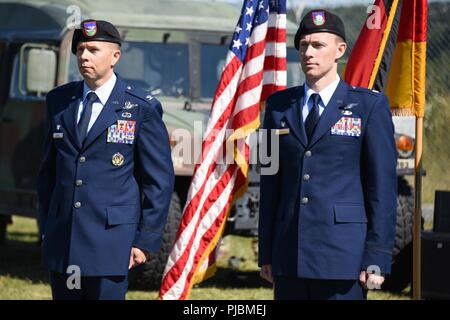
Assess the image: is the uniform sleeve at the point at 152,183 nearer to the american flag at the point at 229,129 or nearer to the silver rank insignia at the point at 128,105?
the silver rank insignia at the point at 128,105

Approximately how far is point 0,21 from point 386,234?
706 cm

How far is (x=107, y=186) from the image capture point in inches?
199

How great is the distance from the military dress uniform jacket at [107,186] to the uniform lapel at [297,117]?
61 cm

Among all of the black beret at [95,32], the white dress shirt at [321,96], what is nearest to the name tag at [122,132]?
the black beret at [95,32]

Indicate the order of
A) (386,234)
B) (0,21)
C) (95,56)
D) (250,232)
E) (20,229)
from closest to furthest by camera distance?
(386,234)
(95,56)
(250,232)
(0,21)
(20,229)

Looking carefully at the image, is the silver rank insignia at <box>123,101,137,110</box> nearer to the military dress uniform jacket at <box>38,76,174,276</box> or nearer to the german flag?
the military dress uniform jacket at <box>38,76,174,276</box>

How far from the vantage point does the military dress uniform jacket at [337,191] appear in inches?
188

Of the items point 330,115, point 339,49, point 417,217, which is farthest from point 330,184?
point 417,217

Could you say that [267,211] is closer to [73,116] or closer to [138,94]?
[138,94]

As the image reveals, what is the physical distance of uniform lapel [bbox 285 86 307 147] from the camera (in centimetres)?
488

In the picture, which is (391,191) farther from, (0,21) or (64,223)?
(0,21)

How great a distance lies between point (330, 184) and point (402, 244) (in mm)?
5064

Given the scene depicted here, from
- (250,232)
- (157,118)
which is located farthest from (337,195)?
(250,232)
